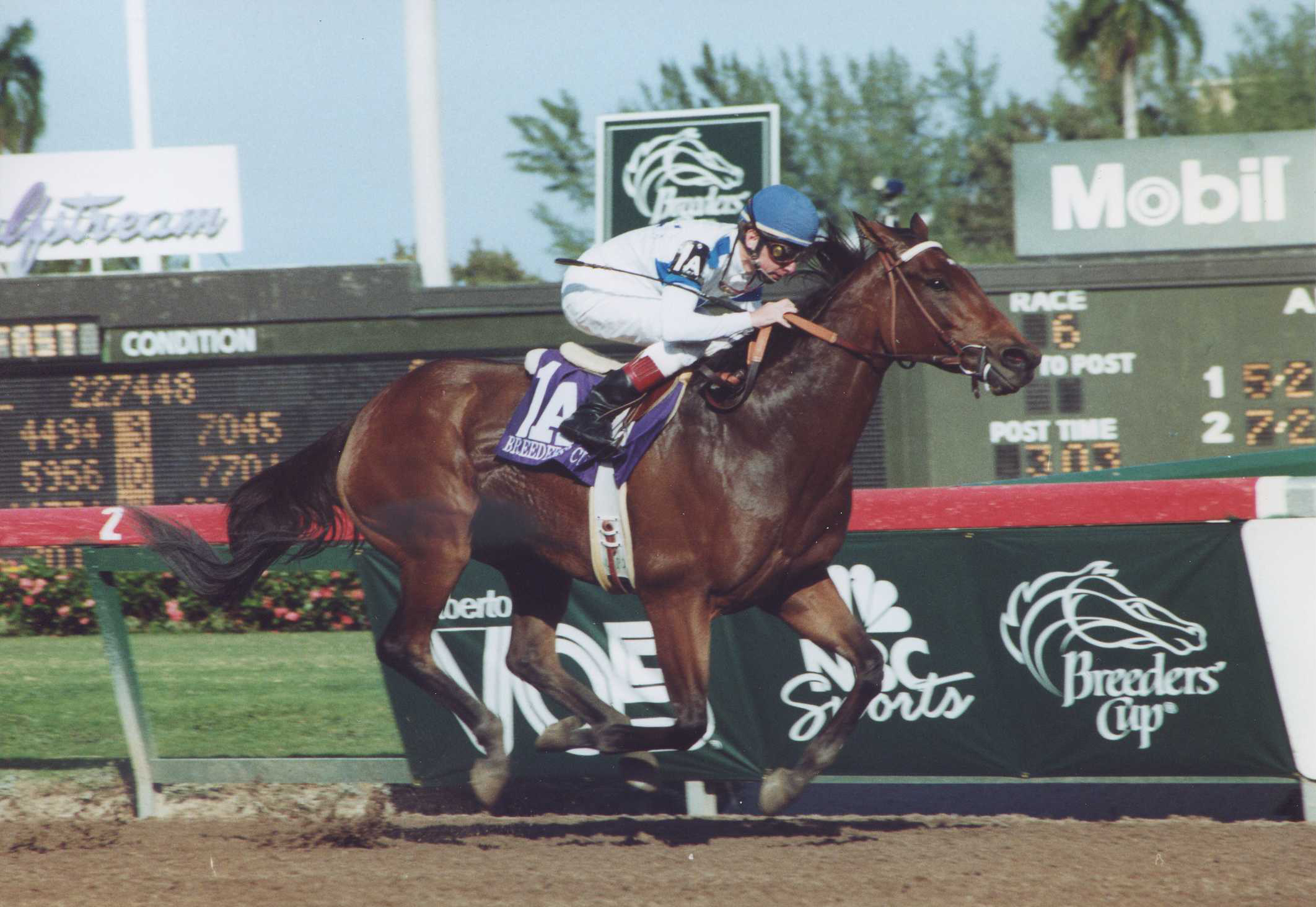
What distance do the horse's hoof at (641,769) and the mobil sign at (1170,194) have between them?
7322mm

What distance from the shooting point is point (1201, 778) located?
14.3 ft

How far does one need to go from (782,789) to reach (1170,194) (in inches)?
311

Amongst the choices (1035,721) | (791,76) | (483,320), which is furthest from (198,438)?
(791,76)

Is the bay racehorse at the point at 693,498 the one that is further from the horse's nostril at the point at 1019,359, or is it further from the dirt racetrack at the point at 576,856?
the dirt racetrack at the point at 576,856

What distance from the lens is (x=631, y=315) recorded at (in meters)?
4.06

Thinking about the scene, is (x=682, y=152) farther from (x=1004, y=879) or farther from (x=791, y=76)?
(x=791, y=76)

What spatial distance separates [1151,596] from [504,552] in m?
1.95

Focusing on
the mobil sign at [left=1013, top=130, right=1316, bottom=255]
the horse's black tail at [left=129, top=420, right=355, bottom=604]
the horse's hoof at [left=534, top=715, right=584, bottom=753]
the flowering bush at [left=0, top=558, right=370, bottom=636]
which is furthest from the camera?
the mobil sign at [left=1013, top=130, right=1316, bottom=255]

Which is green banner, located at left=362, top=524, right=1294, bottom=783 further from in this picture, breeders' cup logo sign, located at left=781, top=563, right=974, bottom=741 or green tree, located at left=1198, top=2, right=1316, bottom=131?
green tree, located at left=1198, top=2, right=1316, bottom=131

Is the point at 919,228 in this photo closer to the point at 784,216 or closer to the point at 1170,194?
the point at 784,216

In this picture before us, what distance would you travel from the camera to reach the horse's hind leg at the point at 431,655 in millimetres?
4195

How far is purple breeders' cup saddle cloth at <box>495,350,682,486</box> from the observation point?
391 centimetres

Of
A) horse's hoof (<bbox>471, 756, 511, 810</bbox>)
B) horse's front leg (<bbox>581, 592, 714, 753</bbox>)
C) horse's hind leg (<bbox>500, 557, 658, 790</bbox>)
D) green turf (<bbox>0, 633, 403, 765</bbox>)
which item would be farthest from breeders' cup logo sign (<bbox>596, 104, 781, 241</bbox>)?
horse's front leg (<bbox>581, 592, 714, 753</bbox>)

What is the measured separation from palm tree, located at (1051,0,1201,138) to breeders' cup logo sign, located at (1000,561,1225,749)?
25761mm
